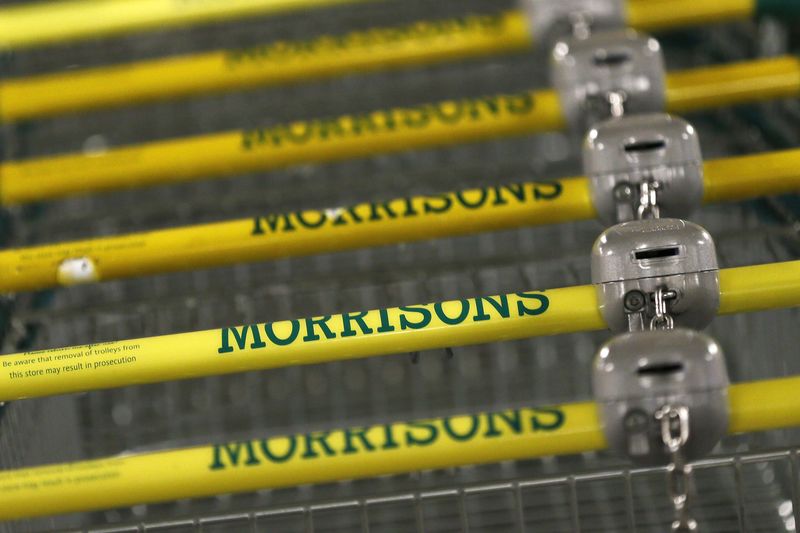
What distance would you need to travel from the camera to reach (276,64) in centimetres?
260

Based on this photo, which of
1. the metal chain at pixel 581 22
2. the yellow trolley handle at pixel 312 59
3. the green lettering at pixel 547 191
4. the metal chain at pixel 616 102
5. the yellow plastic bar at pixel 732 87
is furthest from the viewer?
the yellow trolley handle at pixel 312 59

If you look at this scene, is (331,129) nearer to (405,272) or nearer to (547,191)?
(405,272)

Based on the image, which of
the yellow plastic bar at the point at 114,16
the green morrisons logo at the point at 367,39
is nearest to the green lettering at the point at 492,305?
the green morrisons logo at the point at 367,39

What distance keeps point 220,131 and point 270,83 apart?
74 centimetres

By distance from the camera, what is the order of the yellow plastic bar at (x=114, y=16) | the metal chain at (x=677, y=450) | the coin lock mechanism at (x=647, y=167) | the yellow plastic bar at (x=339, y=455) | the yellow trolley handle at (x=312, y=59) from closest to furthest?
the metal chain at (x=677, y=450) < the yellow plastic bar at (x=339, y=455) < the coin lock mechanism at (x=647, y=167) < the yellow trolley handle at (x=312, y=59) < the yellow plastic bar at (x=114, y=16)

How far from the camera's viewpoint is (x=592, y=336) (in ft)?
9.39

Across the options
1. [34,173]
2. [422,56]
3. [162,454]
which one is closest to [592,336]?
[422,56]

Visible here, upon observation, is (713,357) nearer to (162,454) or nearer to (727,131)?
(162,454)

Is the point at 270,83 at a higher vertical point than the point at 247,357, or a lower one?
higher

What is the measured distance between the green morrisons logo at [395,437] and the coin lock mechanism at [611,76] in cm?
67

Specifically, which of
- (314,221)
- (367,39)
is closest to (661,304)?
(314,221)

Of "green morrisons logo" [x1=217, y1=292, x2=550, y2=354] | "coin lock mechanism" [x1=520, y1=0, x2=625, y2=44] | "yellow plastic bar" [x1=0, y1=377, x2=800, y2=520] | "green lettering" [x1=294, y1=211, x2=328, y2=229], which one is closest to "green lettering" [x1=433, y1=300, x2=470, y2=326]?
"green morrisons logo" [x1=217, y1=292, x2=550, y2=354]

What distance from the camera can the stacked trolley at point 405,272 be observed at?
1.66 m

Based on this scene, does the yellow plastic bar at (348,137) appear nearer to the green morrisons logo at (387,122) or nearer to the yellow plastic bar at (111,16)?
the green morrisons logo at (387,122)
